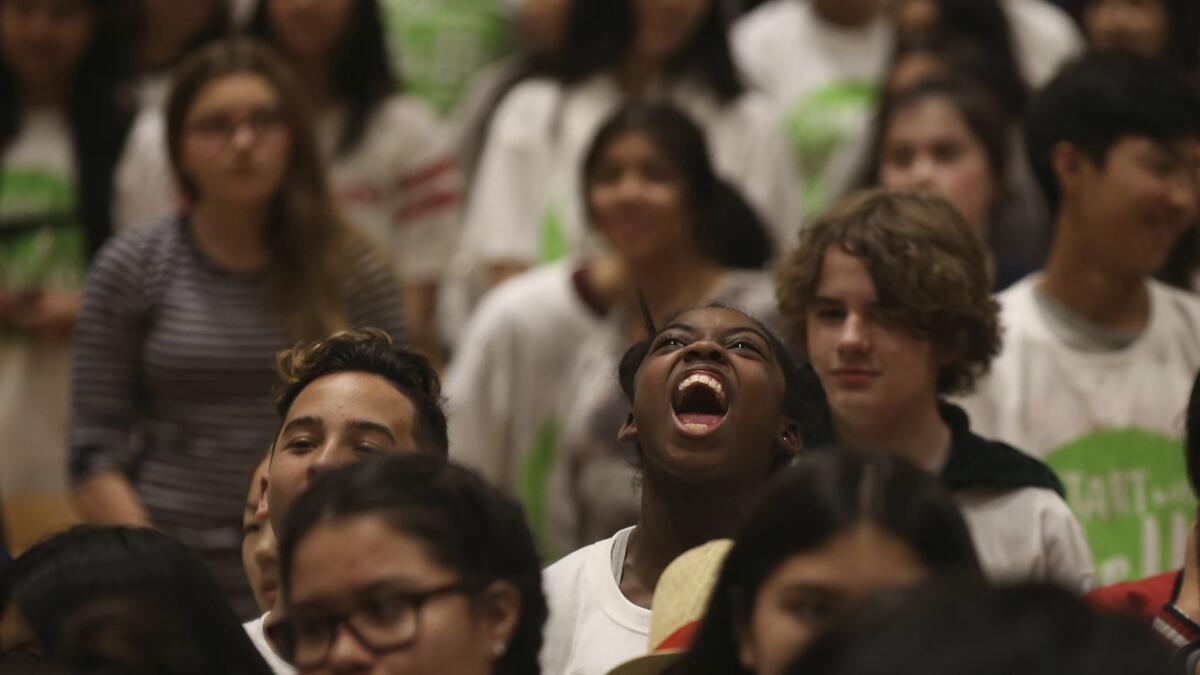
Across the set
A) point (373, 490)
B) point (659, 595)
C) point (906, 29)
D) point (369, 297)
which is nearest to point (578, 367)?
point (369, 297)

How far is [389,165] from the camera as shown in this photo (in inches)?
234

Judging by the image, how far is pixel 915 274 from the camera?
153 inches

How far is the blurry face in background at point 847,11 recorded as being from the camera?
648 cm

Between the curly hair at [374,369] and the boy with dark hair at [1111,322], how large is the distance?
56.2 inches

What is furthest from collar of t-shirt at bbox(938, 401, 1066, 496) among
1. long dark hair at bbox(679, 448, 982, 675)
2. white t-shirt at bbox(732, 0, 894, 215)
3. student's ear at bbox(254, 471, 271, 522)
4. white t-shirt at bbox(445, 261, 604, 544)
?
white t-shirt at bbox(732, 0, 894, 215)

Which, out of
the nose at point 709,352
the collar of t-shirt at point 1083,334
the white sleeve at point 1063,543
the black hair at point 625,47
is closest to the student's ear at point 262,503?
the nose at point 709,352

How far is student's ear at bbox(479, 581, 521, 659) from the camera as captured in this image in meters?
2.66

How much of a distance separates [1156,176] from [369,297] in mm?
1746

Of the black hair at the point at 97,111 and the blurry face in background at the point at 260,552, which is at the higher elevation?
the black hair at the point at 97,111

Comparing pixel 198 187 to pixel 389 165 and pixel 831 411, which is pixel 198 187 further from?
pixel 831 411

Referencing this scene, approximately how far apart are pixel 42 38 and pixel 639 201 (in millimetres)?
1728

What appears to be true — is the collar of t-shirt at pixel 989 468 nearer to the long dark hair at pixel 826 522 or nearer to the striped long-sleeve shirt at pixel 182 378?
the long dark hair at pixel 826 522

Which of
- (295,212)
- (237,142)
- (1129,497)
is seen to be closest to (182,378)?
(295,212)

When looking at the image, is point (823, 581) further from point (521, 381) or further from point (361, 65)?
point (361, 65)
